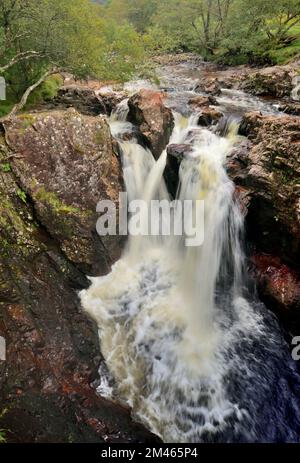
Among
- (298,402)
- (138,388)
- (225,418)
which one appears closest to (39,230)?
(138,388)

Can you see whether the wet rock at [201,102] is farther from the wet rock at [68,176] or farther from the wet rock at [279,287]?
the wet rock at [279,287]

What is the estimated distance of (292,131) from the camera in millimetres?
8125

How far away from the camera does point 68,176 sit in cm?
749

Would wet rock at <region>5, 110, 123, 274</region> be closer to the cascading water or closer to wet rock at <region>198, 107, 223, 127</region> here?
the cascading water

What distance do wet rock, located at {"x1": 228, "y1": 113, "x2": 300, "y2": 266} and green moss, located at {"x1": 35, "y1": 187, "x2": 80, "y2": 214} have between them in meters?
4.55

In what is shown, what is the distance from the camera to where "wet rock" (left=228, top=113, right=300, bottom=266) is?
7.29m

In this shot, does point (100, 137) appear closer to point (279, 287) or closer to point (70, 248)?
point (70, 248)

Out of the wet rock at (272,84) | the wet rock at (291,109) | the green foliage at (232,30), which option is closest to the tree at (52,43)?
the green foliage at (232,30)

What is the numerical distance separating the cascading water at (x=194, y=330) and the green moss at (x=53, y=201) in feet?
6.39

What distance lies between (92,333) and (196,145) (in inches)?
270

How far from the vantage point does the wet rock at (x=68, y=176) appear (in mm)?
7090

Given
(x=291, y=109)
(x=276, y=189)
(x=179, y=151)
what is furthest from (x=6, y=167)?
(x=291, y=109)

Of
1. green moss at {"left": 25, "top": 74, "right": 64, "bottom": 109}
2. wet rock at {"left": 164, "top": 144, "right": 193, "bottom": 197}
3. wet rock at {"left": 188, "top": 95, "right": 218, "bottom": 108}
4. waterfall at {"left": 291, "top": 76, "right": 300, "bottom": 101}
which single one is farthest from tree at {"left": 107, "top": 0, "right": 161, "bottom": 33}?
wet rock at {"left": 164, "top": 144, "right": 193, "bottom": 197}
